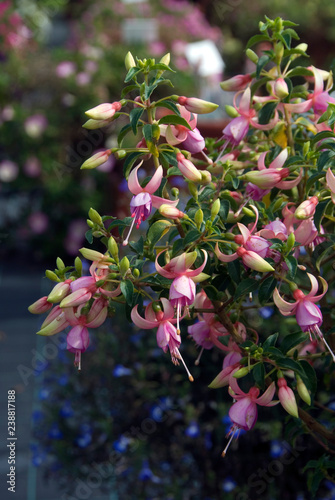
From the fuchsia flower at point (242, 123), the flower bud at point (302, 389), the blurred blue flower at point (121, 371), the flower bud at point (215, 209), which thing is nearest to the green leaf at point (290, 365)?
the flower bud at point (302, 389)

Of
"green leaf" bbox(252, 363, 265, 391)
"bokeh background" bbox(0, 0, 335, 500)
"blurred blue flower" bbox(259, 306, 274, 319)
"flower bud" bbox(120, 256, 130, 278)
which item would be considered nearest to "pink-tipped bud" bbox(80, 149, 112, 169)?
"flower bud" bbox(120, 256, 130, 278)

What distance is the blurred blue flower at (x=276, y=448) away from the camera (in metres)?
1.65

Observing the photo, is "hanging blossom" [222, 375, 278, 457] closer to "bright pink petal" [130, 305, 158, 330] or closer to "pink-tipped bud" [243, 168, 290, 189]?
"bright pink petal" [130, 305, 158, 330]

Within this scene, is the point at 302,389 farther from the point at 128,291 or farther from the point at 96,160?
the point at 96,160

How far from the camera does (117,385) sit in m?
1.98

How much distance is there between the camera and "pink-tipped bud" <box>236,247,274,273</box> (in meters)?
0.96

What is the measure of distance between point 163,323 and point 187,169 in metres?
0.22

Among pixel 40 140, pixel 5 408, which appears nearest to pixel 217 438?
pixel 5 408

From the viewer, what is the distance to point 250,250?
39.1 inches

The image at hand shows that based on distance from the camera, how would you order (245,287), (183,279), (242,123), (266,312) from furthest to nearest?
(266,312) → (242,123) → (245,287) → (183,279)

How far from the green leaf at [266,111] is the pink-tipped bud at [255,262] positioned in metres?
0.30

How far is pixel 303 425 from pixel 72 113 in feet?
10.4

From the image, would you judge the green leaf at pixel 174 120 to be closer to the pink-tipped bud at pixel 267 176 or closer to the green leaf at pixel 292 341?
the pink-tipped bud at pixel 267 176

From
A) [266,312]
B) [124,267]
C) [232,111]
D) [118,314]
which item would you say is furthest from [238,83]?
[118,314]
